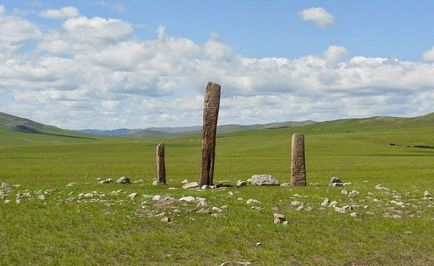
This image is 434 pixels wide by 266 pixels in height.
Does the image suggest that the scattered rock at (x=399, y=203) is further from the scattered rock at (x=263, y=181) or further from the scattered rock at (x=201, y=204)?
the scattered rock at (x=263, y=181)

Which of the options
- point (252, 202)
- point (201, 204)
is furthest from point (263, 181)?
point (201, 204)

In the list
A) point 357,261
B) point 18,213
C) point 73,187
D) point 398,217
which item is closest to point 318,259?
point 357,261

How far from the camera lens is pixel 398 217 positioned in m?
20.1

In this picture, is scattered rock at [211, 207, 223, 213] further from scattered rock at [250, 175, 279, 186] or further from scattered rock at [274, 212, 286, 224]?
scattered rock at [250, 175, 279, 186]

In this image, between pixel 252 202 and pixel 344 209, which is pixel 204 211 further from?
pixel 344 209

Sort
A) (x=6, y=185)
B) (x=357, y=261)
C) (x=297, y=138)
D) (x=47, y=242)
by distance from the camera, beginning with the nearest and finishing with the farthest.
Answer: (x=357, y=261) → (x=47, y=242) → (x=6, y=185) → (x=297, y=138)

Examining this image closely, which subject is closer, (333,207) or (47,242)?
(47,242)

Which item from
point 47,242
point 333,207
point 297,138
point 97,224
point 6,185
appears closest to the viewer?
point 47,242

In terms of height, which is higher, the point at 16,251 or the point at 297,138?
the point at 297,138

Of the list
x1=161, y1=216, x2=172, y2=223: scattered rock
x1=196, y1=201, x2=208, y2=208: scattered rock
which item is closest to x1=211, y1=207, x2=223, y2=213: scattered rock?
x1=196, y1=201, x2=208, y2=208: scattered rock

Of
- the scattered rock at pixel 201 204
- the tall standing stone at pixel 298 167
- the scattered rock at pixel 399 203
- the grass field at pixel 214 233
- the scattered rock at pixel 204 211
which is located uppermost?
the tall standing stone at pixel 298 167

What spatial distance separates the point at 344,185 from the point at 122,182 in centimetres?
1416

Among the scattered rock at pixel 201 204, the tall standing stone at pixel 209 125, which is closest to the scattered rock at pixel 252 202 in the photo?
the scattered rock at pixel 201 204

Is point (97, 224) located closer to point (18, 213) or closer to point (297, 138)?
point (18, 213)
